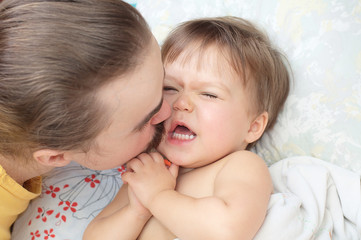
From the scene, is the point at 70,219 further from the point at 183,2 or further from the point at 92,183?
the point at 183,2

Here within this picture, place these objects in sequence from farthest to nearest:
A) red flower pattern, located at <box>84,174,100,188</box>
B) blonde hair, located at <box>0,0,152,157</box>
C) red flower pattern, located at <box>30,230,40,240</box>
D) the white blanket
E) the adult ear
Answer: red flower pattern, located at <box>84,174,100,188</box> < red flower pattern, located at <box>30,230,40,240</box> < the white blanket < the adult ear < blonde hair, located at <box>0,0,152,157</box>

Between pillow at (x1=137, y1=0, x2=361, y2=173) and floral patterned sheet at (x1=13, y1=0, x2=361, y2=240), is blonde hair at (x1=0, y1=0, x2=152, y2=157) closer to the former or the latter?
floral patterned sheet at (x1=13, y1=0, x2=361, y2=240)

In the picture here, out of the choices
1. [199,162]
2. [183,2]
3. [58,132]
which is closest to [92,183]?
[199,162]

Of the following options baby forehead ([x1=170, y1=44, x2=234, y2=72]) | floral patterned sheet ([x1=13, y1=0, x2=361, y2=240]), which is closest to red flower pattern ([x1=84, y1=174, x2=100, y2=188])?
floral patterned sheet ([x1=13, y1=0, x2=361, y2=240])

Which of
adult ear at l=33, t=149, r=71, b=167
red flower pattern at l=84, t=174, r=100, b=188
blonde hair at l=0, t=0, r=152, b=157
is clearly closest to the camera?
blonde hair at l=0, t=0, r=152, b=157

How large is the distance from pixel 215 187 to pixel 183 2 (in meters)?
0.82

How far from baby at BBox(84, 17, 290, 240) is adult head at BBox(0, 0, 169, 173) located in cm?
21

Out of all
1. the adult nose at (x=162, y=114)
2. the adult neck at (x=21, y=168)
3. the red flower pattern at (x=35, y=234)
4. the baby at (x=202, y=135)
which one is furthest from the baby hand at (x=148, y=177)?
the red flower pattern at (x=35, y=234)

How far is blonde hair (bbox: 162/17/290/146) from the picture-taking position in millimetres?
1216

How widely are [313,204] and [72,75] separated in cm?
79

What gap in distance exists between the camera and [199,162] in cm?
122

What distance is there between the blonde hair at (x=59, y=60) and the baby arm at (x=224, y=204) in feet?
1.06

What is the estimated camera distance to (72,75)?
0.83 metres

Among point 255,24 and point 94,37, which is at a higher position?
point 94,37
